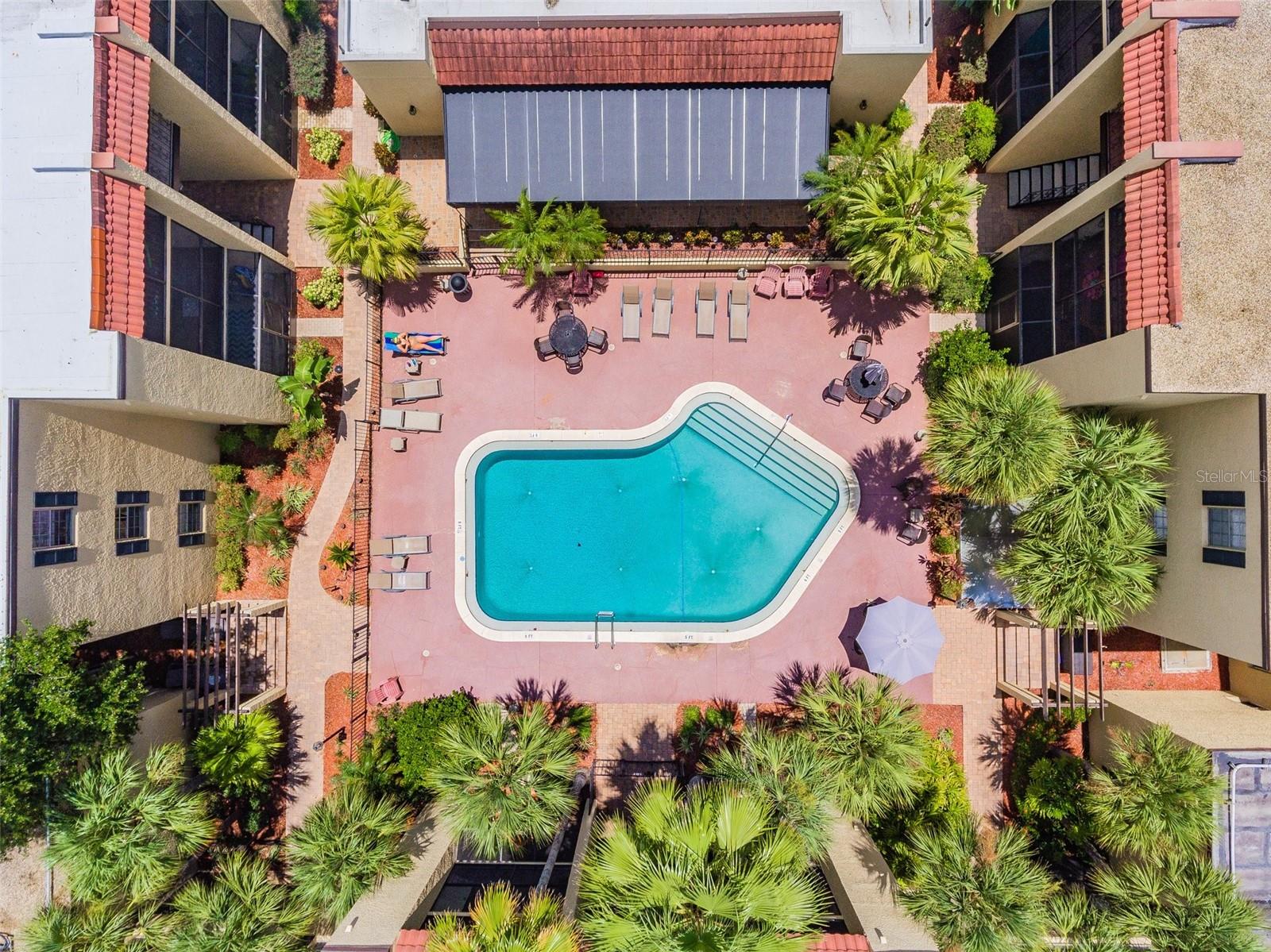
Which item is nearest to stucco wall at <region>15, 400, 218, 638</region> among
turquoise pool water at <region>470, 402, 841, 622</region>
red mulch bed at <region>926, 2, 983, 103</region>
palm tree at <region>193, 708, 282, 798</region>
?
palm tree at <region>193, 708, 282, 798</region>

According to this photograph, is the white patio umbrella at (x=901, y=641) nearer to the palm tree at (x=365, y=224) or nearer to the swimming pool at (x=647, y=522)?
the swimming pool at (x=647, y=522)

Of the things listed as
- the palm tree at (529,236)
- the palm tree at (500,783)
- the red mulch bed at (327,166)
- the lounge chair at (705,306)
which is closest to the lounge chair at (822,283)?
the lounge chair at (705,306)

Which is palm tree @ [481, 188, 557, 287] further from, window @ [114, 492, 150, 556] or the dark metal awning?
window @ [114, 492, 150, 556]

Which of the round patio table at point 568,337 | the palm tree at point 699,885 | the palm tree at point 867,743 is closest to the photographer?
the palm tree at point 699,885

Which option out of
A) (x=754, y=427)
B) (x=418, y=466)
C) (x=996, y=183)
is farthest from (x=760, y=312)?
(x=418, y=466)

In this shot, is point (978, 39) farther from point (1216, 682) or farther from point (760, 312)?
point (1216, 682)

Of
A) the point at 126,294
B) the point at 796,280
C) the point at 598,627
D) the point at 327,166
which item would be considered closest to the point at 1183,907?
the point at 598,627

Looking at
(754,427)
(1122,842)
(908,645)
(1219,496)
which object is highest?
(754,427)
